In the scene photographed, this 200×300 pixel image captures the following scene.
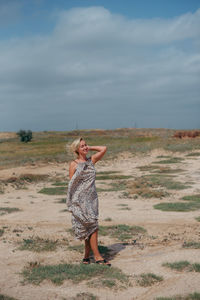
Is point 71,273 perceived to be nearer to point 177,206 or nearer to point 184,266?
point 184,266

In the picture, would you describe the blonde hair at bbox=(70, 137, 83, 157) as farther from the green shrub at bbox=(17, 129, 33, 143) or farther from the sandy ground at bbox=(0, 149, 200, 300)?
the green shrub at bbox=(17, 129, 33, 143)

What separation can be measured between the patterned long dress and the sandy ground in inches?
39.6

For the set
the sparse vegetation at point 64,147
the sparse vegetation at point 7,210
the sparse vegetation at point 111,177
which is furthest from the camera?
the sparse vegetation at point 64,147

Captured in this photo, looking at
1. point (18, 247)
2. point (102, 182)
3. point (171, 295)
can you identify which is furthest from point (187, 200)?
point (171, 295)

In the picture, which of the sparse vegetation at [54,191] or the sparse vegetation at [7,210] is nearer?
the sparse vegetation at [7,210]

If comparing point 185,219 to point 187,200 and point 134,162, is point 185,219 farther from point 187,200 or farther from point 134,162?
point 134,162

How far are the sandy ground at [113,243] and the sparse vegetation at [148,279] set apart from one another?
3.4 inches

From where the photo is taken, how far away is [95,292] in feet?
18.5

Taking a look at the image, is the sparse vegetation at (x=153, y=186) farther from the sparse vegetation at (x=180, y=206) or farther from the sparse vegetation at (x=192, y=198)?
the sparse vegetation at (x=180, y=206)

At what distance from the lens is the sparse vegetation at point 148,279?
594 cm

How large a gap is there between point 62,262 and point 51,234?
240 cm

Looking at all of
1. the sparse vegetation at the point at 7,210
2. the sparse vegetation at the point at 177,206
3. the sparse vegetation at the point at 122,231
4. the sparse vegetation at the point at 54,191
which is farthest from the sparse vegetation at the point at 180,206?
the sparse vegetation at the point at 54,191

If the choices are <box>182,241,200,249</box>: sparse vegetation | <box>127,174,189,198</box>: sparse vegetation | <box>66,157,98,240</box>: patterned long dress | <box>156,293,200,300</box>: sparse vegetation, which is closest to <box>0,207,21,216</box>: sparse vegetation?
<box>127,174,189,198</box>: sparse vegetation

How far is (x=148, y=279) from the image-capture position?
606cm
